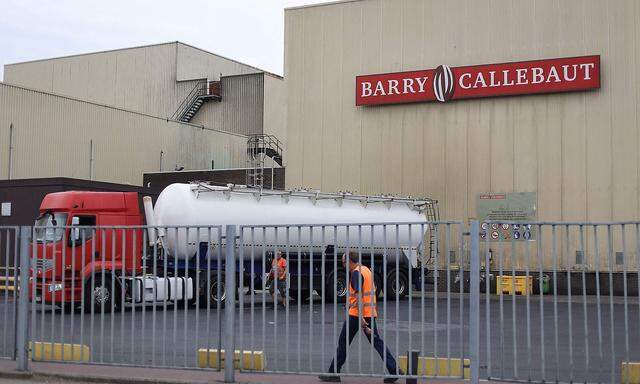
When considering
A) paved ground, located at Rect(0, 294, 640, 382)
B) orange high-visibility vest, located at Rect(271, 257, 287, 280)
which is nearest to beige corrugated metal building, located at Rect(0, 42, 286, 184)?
paved ground, located at Rect(0, 294, 640, 382)

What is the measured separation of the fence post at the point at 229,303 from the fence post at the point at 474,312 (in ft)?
10.1

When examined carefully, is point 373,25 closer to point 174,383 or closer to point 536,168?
point 536,168

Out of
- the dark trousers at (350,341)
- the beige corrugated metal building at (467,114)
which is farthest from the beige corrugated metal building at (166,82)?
the dark trousers at (350,341)

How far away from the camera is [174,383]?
1073 centimetres

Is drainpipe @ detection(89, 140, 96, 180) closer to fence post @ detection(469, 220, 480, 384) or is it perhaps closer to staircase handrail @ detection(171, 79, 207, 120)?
staircase handrail @ detection(171, 79, 207, 120)

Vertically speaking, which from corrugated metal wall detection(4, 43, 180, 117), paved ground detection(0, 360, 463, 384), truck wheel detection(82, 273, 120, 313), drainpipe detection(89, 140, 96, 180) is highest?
corrugated metal wall detection(4, 43, 180, 117)

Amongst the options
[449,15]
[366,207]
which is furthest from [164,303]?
[449,15]

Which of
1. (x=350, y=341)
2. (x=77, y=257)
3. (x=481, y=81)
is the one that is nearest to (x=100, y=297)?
(x=77, y=257)

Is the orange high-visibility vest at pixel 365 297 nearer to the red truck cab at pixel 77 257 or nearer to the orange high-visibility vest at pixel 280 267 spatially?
the orange high-visibility vest at pixel 280 267

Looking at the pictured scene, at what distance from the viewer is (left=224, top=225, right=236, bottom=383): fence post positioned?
10844 millimetres

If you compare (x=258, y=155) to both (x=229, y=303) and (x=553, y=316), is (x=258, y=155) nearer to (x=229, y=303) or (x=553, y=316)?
(x=553, y=316)

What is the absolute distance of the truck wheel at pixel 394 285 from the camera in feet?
35.3

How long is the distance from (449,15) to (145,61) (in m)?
28.5

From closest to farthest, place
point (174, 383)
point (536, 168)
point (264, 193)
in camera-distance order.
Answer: point (174, 383)
point (264, 193)
point (536, 168)
